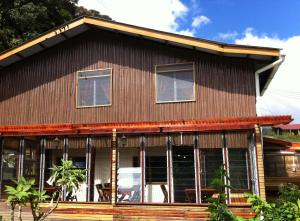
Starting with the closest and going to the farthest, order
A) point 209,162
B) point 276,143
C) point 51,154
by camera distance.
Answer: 1. point 209,162
2. point 51,154
3. point 276,143

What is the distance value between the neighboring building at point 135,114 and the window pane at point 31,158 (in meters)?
0.04

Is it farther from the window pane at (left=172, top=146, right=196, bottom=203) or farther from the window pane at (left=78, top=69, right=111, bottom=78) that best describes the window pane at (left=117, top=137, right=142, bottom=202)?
the window pane at (left=78, top=69, right=111, bottom=78)

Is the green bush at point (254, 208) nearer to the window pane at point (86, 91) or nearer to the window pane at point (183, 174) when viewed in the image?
the window pane at point (183, 174)

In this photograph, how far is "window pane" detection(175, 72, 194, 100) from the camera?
12.3m

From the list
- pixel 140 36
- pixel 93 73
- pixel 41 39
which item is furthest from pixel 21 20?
pixel 140 36

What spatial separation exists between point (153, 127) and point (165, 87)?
1918mm

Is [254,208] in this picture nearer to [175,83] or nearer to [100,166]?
[175,83]

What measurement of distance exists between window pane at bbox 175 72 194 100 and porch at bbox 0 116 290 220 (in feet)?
4.29

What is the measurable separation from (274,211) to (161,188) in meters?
7.07

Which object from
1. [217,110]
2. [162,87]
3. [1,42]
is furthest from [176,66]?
[1,42]

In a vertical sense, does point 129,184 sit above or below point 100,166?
below

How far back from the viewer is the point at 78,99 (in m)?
13.3

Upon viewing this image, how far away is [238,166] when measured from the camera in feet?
38.1

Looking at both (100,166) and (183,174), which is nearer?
(183,174)
